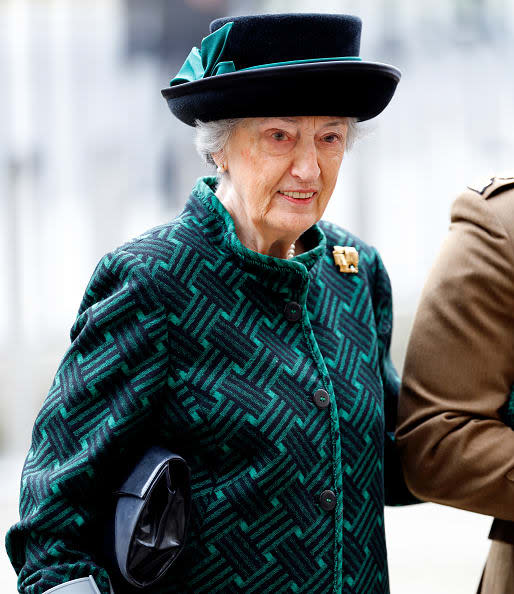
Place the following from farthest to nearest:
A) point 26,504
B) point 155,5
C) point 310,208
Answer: point 155,5
point 310,208
point 26,504

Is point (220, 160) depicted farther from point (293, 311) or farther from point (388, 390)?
point (388, 390)

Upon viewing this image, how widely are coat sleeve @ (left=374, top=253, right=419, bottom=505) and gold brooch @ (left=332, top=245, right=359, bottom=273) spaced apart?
0.08m

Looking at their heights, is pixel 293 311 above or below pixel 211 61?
below

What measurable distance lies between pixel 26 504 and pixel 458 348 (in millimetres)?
875

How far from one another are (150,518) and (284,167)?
0.67 metres

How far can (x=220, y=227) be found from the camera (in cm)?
191

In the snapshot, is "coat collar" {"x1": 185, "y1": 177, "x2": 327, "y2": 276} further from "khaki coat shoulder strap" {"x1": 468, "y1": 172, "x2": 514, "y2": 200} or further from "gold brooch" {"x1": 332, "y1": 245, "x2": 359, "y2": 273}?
"khaki coat shoulder strap" {"x1": 468, "y1": 172, "x2": 514, "y2": 200}

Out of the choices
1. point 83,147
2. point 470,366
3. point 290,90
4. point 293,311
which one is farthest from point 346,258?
point 83,147

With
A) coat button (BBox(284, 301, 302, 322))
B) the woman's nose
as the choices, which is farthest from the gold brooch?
the woman's nose

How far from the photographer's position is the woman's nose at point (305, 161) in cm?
182

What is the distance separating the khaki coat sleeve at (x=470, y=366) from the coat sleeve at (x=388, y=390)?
0.42 ft

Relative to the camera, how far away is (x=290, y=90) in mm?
1748

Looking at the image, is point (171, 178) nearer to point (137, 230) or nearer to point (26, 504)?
point (137, 230)

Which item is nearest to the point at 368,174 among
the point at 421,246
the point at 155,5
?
the point at 421,246
